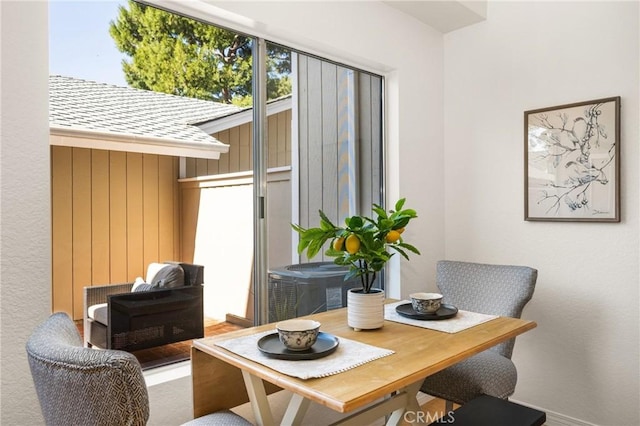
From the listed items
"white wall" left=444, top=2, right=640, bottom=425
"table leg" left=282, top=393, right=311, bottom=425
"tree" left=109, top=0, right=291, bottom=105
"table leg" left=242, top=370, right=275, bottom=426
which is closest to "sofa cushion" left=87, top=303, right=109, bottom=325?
"table leg" left=242, top=370, right=275, bottom=426

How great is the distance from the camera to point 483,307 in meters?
2.44

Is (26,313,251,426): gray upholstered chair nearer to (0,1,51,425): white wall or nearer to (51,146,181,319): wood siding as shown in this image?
(0,1,51,425): white wall

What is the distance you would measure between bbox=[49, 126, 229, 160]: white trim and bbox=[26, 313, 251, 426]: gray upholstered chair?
1.01 m

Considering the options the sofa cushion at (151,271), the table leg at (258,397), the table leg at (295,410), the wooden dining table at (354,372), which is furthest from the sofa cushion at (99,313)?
the table leg at (295,410)

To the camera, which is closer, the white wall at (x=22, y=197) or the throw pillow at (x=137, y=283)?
the white wall at (x=22, y=197)

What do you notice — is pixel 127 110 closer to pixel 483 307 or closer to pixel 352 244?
pixel 352 244

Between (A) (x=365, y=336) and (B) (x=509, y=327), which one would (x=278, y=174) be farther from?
(B) (x=509, y=327)

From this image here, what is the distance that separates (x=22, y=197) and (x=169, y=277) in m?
0.70

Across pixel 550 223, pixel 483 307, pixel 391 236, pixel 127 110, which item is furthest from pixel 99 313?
pixel 550 223

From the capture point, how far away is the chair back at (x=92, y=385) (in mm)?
896

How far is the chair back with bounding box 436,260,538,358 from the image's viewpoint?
230cm

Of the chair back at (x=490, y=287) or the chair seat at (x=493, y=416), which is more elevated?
the chair back at (x=490, y=287)

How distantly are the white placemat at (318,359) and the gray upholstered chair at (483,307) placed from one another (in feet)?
2.56

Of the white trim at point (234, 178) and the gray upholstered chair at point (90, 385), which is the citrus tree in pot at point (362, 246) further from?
the gray upholstered chair at point (90, 385)
